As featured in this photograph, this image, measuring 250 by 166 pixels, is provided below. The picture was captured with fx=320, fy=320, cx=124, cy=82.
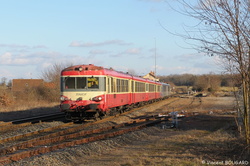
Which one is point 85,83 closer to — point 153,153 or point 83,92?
point 83,92

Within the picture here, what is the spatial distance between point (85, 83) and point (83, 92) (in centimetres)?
50

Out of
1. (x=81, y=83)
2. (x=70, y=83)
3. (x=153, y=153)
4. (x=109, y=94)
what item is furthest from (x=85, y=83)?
(x=153, y=153)

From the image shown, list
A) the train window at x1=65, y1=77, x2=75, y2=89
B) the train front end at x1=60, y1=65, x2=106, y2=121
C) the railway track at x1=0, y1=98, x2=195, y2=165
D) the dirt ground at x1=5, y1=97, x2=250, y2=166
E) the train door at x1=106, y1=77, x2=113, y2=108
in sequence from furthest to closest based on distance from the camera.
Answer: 1. the train door at x1=106, y1=77, x2=113, y2=108
2. the train window at x1=65, y1=77, x2=75, y2=89
3. the train front end at x1=60, y1=65, x2=106, y2=121
4. the railway track at x1=0, y1=98, x2=195, y2=165
5. the dirt ground at x1=5, y1=97, x2=250, y2=166

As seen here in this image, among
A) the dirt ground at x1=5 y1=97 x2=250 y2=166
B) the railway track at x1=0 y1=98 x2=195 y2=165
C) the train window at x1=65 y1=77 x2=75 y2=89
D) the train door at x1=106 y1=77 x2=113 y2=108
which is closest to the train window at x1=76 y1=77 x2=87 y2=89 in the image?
the train window at x1=65 y1=77 x2=75 y2=89

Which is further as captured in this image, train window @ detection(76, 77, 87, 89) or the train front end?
train window @ detection(76, 77, 87, 89)

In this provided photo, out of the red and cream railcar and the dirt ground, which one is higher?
the red and cream railcar

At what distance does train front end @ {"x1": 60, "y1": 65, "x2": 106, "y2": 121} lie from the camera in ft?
54.3

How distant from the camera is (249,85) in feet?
25.1

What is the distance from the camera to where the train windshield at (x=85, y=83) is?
1684cm

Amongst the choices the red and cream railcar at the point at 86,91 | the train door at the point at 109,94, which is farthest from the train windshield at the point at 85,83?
the train door at the point at 109,94

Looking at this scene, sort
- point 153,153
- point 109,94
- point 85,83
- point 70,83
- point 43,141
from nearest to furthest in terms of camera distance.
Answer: point 153,153 < point 43,141 < point 85,83 < point 70,83 < point 109,94

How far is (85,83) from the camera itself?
55.6 feet

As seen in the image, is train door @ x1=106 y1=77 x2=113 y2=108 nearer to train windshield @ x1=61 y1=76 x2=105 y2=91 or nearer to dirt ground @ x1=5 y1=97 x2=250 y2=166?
train windshield @ x1=61 y1=76 x2=105 y2=91

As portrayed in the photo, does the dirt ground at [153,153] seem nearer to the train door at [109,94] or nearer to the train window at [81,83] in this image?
the train window at [81,83]
